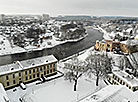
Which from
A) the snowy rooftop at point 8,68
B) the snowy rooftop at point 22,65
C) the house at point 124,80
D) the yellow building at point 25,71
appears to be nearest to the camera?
the house at point 124,80

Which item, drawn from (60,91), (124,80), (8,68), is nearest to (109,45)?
(124,80)

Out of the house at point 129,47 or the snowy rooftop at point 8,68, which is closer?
the snowy rooftop at point 8,68

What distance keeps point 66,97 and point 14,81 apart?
31.6 feet

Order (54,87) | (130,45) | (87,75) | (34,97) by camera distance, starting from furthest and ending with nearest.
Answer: (130,45) < (87,75) < (54,87) < (34,97)

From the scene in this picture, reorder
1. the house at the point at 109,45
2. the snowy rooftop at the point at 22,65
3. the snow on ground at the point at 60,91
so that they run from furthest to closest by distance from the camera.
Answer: the house at the point at 109,45
the snowy rooftop at the point at 22,65
the snow on ground at the point at 60,91

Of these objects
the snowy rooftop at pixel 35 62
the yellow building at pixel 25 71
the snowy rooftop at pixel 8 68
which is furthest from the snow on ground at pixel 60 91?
the snowy rooftop at pixel 8 68

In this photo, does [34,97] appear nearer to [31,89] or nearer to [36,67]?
[31,89]

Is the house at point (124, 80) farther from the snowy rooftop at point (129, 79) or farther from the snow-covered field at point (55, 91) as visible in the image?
the snow-covered field at point (55, 91)

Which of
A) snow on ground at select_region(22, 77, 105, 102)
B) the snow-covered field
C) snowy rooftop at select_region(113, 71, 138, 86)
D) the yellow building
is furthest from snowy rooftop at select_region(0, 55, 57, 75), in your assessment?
snowy rooftop at select_region(113, 71, 138, 86)

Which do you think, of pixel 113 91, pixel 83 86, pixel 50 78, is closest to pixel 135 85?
pixel 113 91

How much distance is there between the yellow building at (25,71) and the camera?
68.1 feet

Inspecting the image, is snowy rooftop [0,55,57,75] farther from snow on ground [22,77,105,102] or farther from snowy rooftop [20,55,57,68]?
snow on ground [22,77,105,102]

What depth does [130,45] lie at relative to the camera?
4153cm

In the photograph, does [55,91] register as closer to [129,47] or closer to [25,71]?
[25,71]
